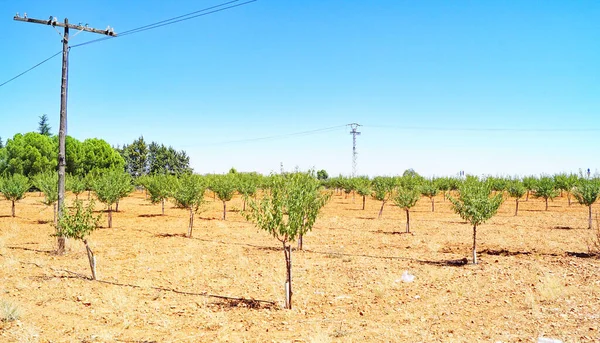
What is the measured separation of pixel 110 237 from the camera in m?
24.1

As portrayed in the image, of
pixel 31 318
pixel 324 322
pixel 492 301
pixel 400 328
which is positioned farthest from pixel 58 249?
pixel 492 301

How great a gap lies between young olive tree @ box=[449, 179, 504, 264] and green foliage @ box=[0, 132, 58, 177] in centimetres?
6589

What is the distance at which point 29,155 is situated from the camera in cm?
6456

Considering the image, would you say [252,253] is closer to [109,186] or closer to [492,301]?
[492,301]

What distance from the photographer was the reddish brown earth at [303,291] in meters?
9.52

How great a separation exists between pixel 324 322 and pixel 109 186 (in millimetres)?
A: 23633

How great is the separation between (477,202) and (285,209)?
9.81 meters

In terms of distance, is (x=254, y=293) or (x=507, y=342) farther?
(x=254, y=293)

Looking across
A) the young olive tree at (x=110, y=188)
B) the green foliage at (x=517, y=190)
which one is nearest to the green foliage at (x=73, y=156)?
the young olive tree at (x=110, y=188)

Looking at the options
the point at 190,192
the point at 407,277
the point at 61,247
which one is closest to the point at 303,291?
the point at 407,277

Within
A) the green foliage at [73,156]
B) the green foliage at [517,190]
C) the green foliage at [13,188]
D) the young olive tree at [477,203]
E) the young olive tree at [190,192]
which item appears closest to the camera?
the young olive tree at [477,203]

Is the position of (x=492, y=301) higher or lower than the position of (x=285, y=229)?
lower

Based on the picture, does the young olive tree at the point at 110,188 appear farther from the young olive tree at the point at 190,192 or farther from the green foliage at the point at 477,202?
the green foliage at the point at 477,202

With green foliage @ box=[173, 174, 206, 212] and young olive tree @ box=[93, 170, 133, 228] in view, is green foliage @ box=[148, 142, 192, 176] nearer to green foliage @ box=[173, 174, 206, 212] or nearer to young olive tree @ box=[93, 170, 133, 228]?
young olive tree @ box=[93, 170, 133, 228]
